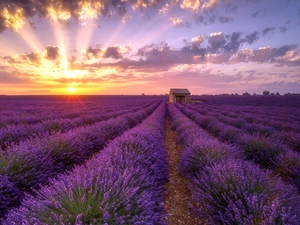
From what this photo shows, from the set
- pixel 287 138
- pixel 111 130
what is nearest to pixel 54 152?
pixel 111 130

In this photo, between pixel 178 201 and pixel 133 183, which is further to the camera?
pixel 178 201

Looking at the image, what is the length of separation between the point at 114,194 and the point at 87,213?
0.33 metres

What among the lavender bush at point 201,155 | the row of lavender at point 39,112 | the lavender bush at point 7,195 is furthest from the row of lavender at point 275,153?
the row of lavender at point 39,112

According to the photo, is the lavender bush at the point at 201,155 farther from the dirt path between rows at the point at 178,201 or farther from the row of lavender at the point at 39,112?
the row of lavender at the point at 39,112

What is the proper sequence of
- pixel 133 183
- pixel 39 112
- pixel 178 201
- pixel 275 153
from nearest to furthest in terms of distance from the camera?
1. pixel 133 183
2. pixel 178 201
3. pixel 275 153
4. pixel 39 112


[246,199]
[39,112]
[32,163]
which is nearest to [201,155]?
[246,199]

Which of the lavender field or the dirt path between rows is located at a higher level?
the lavender field

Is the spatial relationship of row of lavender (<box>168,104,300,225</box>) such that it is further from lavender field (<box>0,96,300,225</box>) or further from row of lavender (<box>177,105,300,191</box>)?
row of lavender (<box>177,105,300,191</box>)

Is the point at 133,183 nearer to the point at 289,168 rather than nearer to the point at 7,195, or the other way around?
the point at 7,195

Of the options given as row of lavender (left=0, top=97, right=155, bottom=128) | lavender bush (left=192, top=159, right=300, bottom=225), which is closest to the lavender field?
lavender bush (left=192, top=159, right=300, bottom=225)

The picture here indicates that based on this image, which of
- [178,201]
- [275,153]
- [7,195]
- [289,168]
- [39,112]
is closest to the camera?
[7,195]

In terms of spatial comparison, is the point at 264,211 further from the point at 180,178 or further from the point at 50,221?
the point at 180,178

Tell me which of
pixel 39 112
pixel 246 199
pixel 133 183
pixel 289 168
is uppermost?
pixel 133 183

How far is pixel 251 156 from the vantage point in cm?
544
